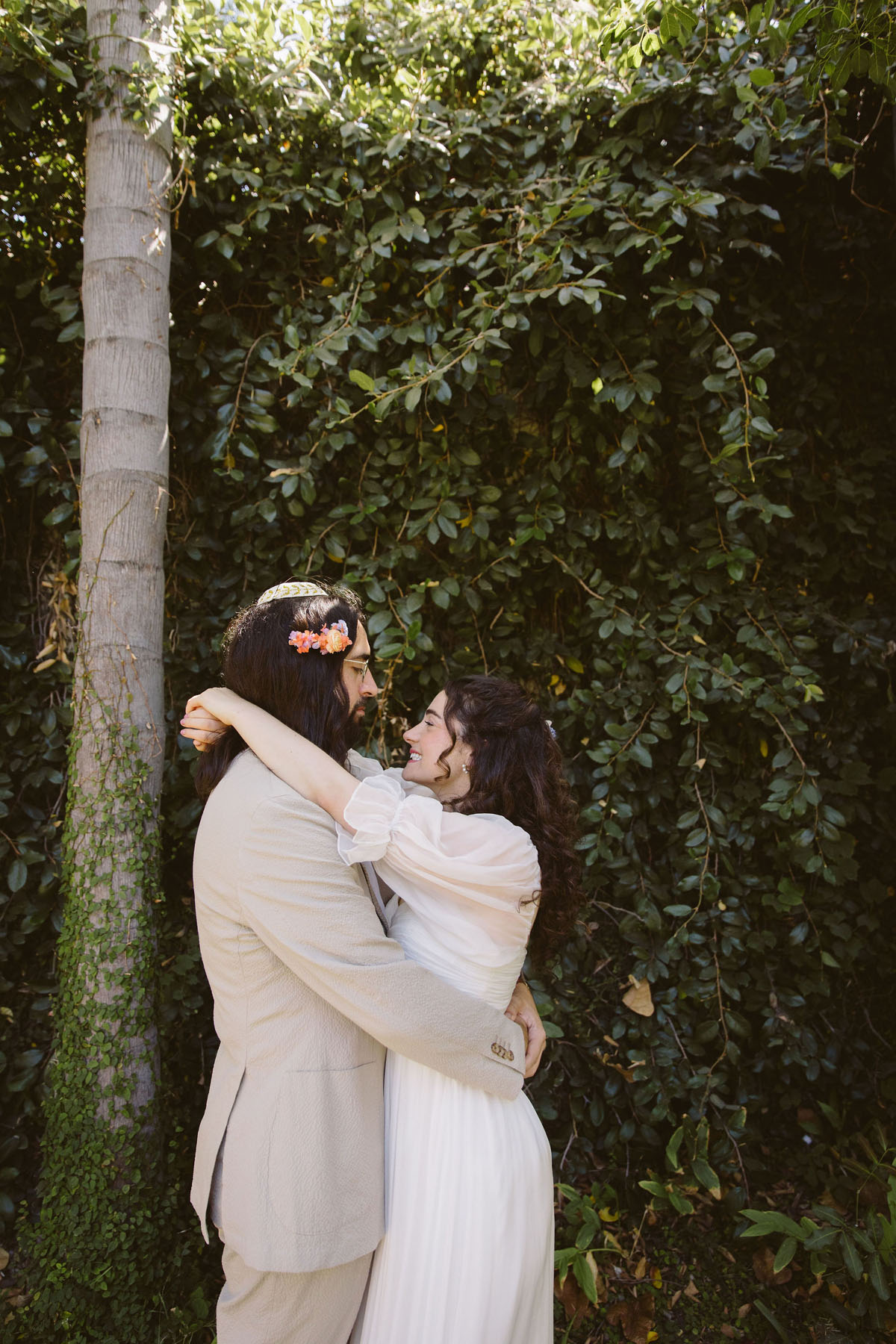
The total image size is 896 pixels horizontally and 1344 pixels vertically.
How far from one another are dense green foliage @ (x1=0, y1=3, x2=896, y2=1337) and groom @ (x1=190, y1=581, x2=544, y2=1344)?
0.95m

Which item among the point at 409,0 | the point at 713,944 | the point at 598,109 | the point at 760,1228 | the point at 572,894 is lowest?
the point at 760,1228

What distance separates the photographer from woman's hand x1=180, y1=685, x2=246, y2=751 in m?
1.59

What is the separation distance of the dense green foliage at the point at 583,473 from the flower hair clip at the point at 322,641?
2.73ft

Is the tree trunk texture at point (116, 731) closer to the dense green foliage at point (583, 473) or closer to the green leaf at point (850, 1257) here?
the dense green foliage at point (583, 473)

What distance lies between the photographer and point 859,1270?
6.88 ft

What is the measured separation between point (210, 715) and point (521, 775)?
68 cm

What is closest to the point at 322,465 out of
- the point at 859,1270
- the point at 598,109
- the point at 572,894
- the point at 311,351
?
the point at 311,351

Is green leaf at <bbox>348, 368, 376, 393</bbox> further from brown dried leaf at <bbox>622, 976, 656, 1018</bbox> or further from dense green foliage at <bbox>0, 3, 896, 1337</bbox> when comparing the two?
brown dried leaf at <bbox>622, 976, 656, 1018</bbox>

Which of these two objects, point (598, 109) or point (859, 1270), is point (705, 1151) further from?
point (598, 109)

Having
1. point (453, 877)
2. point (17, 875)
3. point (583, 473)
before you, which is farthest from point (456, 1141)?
point (583, 473)

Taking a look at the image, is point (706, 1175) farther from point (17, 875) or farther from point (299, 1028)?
point (17, 875)

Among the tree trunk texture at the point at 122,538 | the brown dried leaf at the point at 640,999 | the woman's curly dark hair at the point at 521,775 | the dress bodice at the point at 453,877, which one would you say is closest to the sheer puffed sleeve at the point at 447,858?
the dress bodice at the point at 453,877

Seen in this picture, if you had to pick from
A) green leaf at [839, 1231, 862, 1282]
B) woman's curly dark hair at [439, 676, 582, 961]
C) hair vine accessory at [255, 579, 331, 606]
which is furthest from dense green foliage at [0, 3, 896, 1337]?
hair vine accessory at [255, 579, 331, 606]

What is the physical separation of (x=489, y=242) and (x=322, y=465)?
2.83 ft
